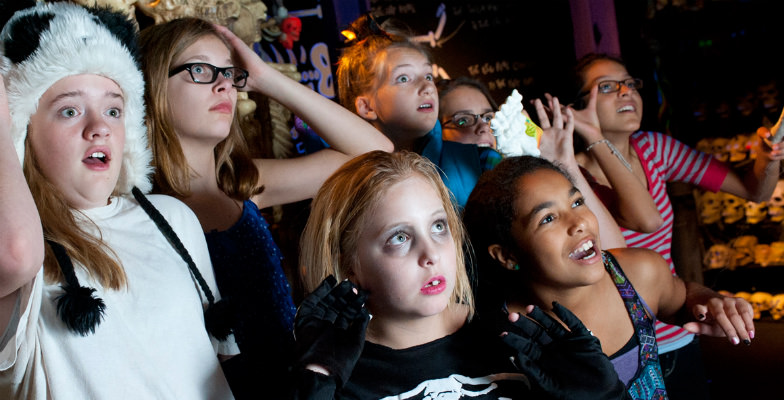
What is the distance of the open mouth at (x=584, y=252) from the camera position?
1.66 m

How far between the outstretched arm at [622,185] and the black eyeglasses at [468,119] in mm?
347

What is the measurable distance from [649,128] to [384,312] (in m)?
2.91

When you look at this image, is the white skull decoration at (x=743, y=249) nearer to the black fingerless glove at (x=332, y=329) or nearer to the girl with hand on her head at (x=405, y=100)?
the girl with hand on her head at (x=405, y=100)

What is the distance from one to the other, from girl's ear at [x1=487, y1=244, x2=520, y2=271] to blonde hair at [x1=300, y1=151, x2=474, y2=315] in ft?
0.59

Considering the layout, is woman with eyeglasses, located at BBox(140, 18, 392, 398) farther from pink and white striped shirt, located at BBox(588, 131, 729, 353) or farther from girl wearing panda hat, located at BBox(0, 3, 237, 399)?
pink and white striped shirt, located at BBox(588, 131, 729, 353)

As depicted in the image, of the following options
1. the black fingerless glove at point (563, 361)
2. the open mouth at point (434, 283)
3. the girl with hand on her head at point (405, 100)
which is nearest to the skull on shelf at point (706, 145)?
the girl with hand on her head at point (405, 100)

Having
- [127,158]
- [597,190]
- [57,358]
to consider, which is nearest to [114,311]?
[57,358]

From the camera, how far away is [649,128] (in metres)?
3.89

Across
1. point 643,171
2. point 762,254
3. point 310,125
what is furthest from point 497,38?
point 310,125

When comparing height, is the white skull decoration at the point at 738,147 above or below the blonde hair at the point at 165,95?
below

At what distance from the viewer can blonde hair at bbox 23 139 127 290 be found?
1.24 m

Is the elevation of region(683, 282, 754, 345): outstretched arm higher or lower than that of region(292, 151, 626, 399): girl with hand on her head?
lower

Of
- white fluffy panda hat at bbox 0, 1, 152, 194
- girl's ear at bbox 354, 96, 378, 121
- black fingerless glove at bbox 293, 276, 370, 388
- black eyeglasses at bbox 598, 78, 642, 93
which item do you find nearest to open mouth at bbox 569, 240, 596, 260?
black fingerless glove at bbox 293, 276, 370, 388

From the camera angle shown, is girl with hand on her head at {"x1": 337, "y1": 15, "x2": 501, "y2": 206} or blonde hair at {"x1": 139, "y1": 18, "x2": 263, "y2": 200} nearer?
blonde hair at {"x1": 139, "y1": 18, "x2": 263, "y2": 200}
